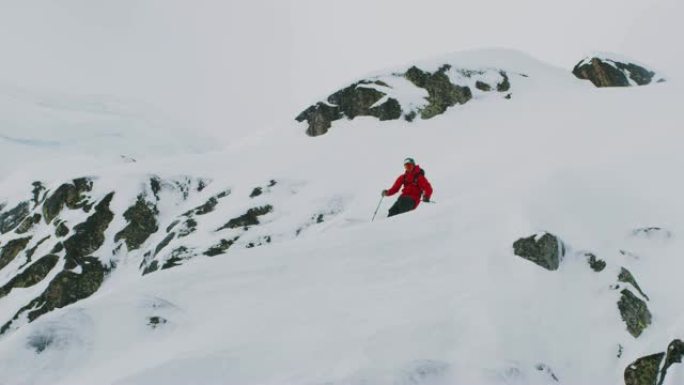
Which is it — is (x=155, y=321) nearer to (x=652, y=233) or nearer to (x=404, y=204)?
(x=404, y=204)

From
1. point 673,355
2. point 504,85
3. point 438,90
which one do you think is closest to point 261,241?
point 438,90

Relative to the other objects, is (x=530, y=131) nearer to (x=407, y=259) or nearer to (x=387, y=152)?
(x=387, y=152)

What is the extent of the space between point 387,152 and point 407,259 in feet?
53.1

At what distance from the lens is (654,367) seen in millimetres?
7336

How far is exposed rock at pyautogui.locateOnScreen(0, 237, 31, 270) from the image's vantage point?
28969mm

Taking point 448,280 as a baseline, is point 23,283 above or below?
below

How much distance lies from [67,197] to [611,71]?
29.7 meters

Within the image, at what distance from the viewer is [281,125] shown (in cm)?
3388

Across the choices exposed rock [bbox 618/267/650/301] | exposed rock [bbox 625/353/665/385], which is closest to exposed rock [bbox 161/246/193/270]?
exposed rock [bbox 618/267/650/301]

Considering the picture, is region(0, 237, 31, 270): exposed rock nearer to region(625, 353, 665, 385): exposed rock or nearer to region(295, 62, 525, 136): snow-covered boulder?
region(295, 62, 525, 136): snow-covered boulder

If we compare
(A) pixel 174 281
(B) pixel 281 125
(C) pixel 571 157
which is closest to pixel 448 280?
(A) pixel 174 281

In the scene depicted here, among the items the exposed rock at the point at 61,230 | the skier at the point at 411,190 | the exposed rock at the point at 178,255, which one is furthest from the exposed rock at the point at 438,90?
the exposed rock at the point at 61,230

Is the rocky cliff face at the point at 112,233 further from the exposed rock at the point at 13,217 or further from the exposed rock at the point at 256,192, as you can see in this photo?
the exposed rock at the point at 13,217

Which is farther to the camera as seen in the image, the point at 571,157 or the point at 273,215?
the point at 273,215
